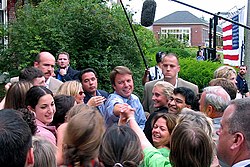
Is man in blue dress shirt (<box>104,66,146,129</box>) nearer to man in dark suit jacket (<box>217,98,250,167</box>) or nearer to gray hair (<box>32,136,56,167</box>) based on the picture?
gray hair (<box>32,136,56,167</box>)

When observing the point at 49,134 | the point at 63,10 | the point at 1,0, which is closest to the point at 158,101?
the point at 49,134

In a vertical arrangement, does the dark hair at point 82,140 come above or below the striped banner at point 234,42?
below

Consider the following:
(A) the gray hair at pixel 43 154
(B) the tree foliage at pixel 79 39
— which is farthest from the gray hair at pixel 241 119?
(B) the tree foliage at pixel 79 39

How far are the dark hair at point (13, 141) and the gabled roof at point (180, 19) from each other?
93.1 meters

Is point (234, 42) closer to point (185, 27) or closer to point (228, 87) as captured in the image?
point (228, 87)

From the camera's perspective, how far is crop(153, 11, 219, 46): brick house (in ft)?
301

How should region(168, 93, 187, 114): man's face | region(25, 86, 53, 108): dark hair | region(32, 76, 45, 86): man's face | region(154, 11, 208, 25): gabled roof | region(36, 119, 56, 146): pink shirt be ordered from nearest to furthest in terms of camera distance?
1. region(36, 119, 56, 146): pink shirt
2. region(25, 86, 53, 108): dark hair
3. region(168, 93, 187, 114): man's face
4. region(32, 76, 45, 86): man's face
5. region(154, 11, 208, 25): gabled roof

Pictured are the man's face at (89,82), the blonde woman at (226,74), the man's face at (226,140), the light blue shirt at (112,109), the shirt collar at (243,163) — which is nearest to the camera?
the shirt collar at (243,163)

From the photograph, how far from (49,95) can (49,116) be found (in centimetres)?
24

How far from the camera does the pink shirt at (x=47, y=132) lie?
3813 millimetres

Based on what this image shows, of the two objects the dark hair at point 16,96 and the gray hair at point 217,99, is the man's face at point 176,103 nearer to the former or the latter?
the gray hair at point 217,99

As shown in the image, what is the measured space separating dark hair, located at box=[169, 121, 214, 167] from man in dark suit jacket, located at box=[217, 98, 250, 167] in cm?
21

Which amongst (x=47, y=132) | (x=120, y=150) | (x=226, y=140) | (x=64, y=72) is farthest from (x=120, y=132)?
(x=64, y=72)

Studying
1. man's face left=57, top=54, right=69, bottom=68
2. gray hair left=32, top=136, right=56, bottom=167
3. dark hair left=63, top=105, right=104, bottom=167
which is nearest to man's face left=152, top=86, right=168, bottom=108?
dark hair left=63, top=105, right=104, bottom=167
